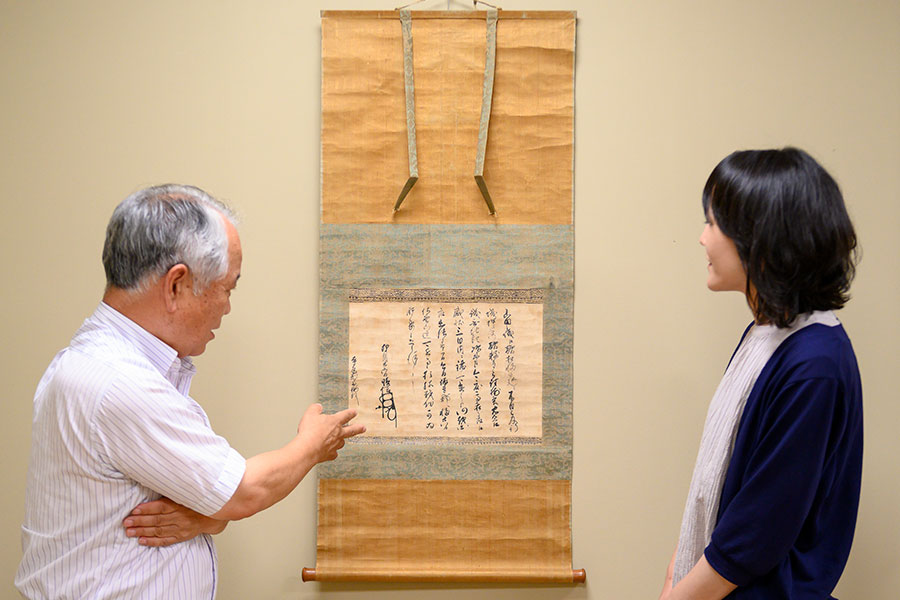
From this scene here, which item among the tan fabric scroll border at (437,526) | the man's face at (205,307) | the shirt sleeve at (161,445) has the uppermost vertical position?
the man's face at (205,307)

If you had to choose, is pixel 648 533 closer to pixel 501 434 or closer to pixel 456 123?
pixel 501 434

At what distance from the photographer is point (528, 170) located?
5.93 ft

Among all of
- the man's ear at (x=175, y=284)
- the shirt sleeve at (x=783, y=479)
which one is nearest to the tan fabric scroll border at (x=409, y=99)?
the man's ear at (x=175, y=284)

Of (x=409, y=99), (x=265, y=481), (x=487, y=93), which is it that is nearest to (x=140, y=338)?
(x=265, y=481)

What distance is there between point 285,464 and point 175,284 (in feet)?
1.25

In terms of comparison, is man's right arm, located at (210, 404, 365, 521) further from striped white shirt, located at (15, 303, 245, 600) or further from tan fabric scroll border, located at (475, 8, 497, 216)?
tan fabric scroll border, located at (475, 8, 497, 216)

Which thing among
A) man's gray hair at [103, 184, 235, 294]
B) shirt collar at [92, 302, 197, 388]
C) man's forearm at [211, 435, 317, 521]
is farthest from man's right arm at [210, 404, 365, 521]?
man's gray hair at [103, 184, 235, 294]

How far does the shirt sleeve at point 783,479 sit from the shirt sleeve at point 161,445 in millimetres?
841

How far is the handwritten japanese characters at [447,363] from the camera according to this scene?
1.80 metres

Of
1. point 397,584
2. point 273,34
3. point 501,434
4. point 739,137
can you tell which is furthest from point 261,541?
point 739,137

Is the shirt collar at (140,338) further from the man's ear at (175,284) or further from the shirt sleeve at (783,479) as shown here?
the shirt sleeve at (783,479)

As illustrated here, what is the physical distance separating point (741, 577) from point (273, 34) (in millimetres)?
1648

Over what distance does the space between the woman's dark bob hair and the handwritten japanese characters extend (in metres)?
0.71

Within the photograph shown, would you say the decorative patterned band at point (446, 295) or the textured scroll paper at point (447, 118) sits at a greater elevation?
the textured scroll paper at point (447, 118)
